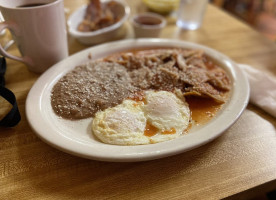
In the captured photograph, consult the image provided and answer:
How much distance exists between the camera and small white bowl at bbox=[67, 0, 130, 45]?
1777 millimetres

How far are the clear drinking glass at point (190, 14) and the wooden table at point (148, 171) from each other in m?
1.25

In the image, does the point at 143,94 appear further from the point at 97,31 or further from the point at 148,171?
the point at 97,31

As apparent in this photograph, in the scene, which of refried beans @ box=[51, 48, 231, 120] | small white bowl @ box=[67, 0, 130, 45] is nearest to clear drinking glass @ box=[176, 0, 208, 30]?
small white bowl @ box=[67, 0, 130, 45]

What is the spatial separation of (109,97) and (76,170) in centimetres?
46

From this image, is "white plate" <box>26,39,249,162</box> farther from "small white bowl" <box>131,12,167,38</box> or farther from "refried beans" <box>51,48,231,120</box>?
"small white bowl" <box>131,12,167,38</box>

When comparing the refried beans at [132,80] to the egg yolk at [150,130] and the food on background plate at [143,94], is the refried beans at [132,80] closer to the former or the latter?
the food on background plate at [143,94]

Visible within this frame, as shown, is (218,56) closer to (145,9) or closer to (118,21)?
(118,21)

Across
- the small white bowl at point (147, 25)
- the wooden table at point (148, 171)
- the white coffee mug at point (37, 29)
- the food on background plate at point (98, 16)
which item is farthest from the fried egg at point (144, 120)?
the food on background plate at point (98, 16)

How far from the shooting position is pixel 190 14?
2.22 meters

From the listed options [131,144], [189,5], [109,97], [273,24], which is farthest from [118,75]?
[273,24]

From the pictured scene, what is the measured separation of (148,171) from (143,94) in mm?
501

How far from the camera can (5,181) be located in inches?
36.9

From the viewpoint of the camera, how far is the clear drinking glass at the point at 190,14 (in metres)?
2.17

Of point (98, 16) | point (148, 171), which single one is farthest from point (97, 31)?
point (148, 171)
